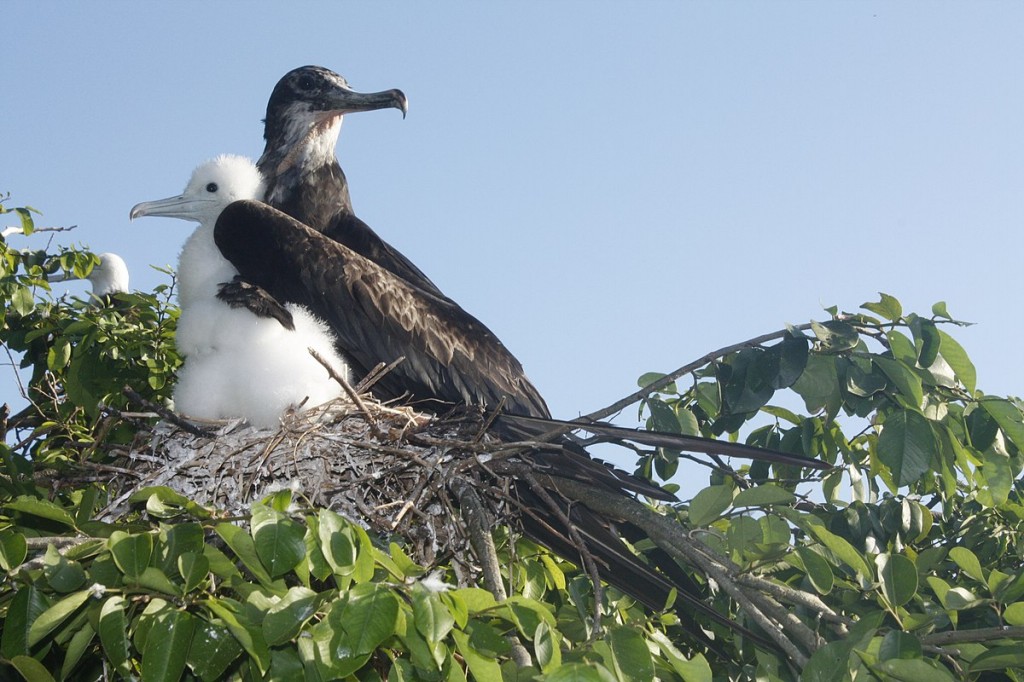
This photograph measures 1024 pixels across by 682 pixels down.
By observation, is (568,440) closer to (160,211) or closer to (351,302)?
(351,302)

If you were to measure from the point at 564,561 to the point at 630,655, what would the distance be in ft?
4.26

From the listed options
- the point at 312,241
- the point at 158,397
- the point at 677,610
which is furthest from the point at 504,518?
the point at 158,397

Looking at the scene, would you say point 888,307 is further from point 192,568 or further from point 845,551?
point 192,568

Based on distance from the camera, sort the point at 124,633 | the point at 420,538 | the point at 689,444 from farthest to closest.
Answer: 1. the point at 420,538
2. the point at 689,444
3. the point at 124,633

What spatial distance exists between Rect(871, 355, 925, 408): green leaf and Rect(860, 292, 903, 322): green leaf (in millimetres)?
123

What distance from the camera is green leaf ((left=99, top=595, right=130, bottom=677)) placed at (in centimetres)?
154

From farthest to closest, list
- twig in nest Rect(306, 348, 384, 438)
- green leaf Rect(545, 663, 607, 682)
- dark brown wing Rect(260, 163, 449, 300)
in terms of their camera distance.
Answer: dark brown wing Rect(260, 163, 449, 300)
twig in nest Rect(306, 348, 384, 438)
green leaf Rect(545, 663, 607, 682)

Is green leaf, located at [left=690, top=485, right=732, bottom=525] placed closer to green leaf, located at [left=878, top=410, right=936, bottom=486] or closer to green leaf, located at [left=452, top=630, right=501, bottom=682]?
green leaf, located at [left=878, top=410, right=936, bottom=486]

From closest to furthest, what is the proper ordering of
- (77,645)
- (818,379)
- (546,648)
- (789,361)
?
(546,648), (77,645), (789,361), (818,379)

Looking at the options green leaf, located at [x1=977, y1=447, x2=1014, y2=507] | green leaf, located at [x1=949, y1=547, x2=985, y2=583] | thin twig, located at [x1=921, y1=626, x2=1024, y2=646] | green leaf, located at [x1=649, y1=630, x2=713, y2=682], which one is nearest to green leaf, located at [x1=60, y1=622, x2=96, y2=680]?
green leaf, located at [x1=649, y1=630, x2=713, y2=682]

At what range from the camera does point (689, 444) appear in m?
2.31

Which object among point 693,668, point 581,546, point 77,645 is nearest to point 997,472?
point 581,546

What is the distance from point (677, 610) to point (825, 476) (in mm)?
536

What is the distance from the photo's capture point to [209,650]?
158 centimetres
